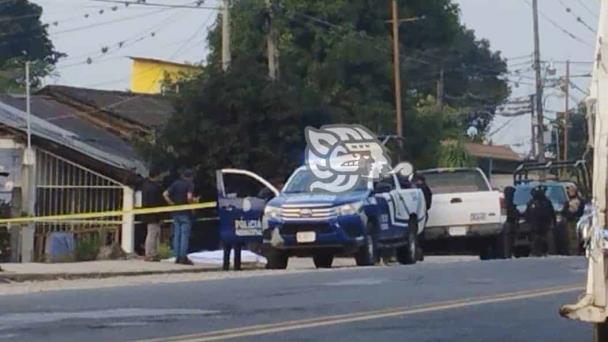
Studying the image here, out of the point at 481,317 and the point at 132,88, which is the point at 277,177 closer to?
the point at 481,317

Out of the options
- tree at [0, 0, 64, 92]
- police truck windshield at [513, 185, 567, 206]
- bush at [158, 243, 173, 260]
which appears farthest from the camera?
tree at [0, 0, 64, 92]

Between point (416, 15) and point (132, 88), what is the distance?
1400cm

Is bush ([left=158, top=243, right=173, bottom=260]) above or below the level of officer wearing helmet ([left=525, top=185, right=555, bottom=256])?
below

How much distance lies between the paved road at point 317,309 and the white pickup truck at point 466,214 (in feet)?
36.7

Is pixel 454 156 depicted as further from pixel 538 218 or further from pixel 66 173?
pixel 538 218

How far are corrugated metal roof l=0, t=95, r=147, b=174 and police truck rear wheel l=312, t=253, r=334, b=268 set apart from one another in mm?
12696

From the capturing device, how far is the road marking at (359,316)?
11414mm

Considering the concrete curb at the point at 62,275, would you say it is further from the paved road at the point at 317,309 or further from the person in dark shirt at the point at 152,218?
the paved road at the point at 317,309

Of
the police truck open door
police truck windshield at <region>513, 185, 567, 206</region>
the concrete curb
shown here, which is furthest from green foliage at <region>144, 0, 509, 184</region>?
the concrete curb

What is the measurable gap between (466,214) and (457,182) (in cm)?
98

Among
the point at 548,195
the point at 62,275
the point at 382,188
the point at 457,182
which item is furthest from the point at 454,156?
the point at 62,275

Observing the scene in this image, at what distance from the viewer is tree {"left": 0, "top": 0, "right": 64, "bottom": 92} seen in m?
71.4

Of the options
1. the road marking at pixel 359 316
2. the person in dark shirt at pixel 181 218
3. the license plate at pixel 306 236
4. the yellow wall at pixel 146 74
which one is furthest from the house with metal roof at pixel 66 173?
the road marking at pixel 359 316

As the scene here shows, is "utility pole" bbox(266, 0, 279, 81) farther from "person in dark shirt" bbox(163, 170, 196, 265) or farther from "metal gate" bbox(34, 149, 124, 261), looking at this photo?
"person in dark shirt" bbox(163, 170, 196, 265)
